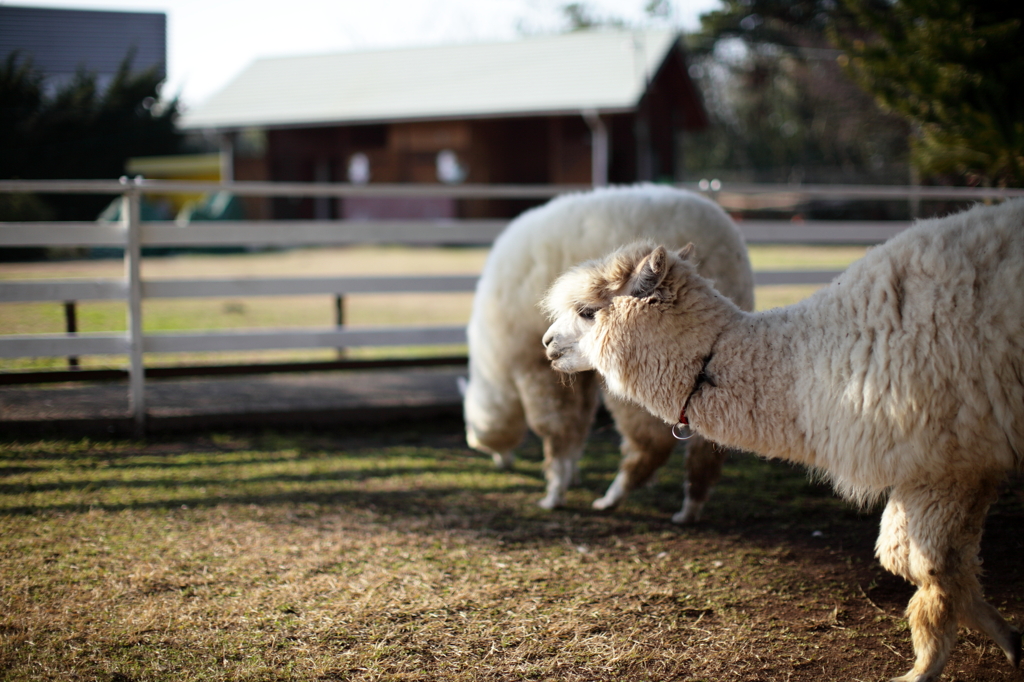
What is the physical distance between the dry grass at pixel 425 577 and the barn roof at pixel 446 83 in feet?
57.9

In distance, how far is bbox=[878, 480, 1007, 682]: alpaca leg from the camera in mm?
2389

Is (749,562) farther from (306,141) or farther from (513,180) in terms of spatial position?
(306,141)

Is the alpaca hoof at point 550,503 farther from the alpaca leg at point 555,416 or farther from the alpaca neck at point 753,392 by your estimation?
the alpaca neck at point 753,392

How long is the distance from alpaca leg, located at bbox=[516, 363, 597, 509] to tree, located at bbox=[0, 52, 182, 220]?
6.40m

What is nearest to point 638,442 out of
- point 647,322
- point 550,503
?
point 550,503

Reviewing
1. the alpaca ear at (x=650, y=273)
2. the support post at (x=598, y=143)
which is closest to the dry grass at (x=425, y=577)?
the alpaca ear at (x=650, y=273)

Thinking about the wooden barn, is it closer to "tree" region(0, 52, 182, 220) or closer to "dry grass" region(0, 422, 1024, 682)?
"tree" region(0, 52, 182, 220)

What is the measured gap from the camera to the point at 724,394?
268cm

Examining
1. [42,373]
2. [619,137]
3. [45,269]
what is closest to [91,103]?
[45,269]

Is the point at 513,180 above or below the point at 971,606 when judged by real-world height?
above

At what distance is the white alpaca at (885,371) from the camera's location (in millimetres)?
2320

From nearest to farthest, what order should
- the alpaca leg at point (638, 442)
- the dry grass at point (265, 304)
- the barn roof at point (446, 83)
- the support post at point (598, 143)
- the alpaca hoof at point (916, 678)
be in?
the alpaca hoof at point (916, 678) < the alpaca leg at point (638, 442) < the dry grass at point (265, 304) < the support post at point (598, 143) < the barn roof at point (446, 83)

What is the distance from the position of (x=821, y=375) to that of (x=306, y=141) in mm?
25127

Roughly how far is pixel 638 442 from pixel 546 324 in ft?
2.76
